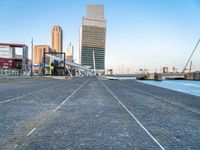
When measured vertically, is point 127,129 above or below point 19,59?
below

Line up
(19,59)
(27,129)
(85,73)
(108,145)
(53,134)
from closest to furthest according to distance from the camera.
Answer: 1. (108,145)
2. (53,134)
3. (27,129)
4. (19,59)
5. (85,73)

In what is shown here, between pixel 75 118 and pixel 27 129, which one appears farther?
pixel 75 118

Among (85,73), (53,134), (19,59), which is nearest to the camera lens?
(53,134)

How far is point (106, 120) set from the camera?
8.74 meters

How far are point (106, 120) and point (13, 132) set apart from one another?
147 inches

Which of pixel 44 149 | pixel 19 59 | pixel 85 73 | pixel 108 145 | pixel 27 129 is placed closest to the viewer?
pixel 44 149

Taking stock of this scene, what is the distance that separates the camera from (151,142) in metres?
5.99

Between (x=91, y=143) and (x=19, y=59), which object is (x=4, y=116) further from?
(x=19, y=59)

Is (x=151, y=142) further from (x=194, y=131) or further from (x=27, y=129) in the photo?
(x=27, y=129)

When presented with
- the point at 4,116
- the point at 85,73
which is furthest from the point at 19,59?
the point at 4,116

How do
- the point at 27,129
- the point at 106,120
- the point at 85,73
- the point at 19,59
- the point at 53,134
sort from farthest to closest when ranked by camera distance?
the point at 85,73 → the point at 19,59 → the point at 106,120 → the point at 27,129 → the point at 53,134

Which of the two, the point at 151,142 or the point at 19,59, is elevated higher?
the point at 19,59

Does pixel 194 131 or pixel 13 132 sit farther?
pixel 194 131

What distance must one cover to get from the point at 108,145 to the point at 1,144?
2950 millimetres
